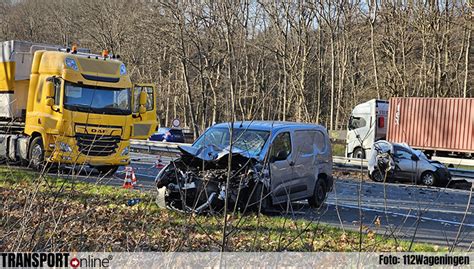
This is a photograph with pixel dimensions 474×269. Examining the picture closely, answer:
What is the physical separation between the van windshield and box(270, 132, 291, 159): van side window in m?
0.22

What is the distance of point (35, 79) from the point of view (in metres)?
16.5

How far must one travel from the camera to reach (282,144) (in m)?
11.3

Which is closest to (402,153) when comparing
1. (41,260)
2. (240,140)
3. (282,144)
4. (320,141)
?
(320,141)

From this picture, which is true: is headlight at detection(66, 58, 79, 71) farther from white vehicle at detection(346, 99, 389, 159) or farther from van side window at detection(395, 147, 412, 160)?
white vehicle at detection(346, 99, 389, 159)

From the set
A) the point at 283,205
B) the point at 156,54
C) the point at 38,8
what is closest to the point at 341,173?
the point at 283,205

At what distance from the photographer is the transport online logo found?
4.59m

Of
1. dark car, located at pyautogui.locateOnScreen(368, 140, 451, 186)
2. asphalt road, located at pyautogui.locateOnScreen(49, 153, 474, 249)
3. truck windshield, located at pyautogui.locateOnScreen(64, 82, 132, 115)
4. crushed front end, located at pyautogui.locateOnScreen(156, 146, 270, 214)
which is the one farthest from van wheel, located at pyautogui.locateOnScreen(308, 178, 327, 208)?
dark car, located at pyautogui.locateOnScreen(368, 140, 451, 186)

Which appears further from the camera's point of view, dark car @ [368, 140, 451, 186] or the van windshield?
dark car @ [368, 140, 451, 186]

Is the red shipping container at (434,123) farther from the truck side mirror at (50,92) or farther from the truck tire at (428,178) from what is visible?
the truck side mirror at (50,92)

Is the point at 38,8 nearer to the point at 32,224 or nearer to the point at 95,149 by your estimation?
the point at 95,149

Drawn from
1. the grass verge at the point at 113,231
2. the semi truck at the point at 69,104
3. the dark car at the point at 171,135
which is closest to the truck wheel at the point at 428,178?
the semi truck at the point at 69,104

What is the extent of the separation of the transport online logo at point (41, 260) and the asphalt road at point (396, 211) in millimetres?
2168

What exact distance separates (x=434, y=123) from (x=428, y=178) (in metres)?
8.05

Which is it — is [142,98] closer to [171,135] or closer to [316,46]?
[171,135]
